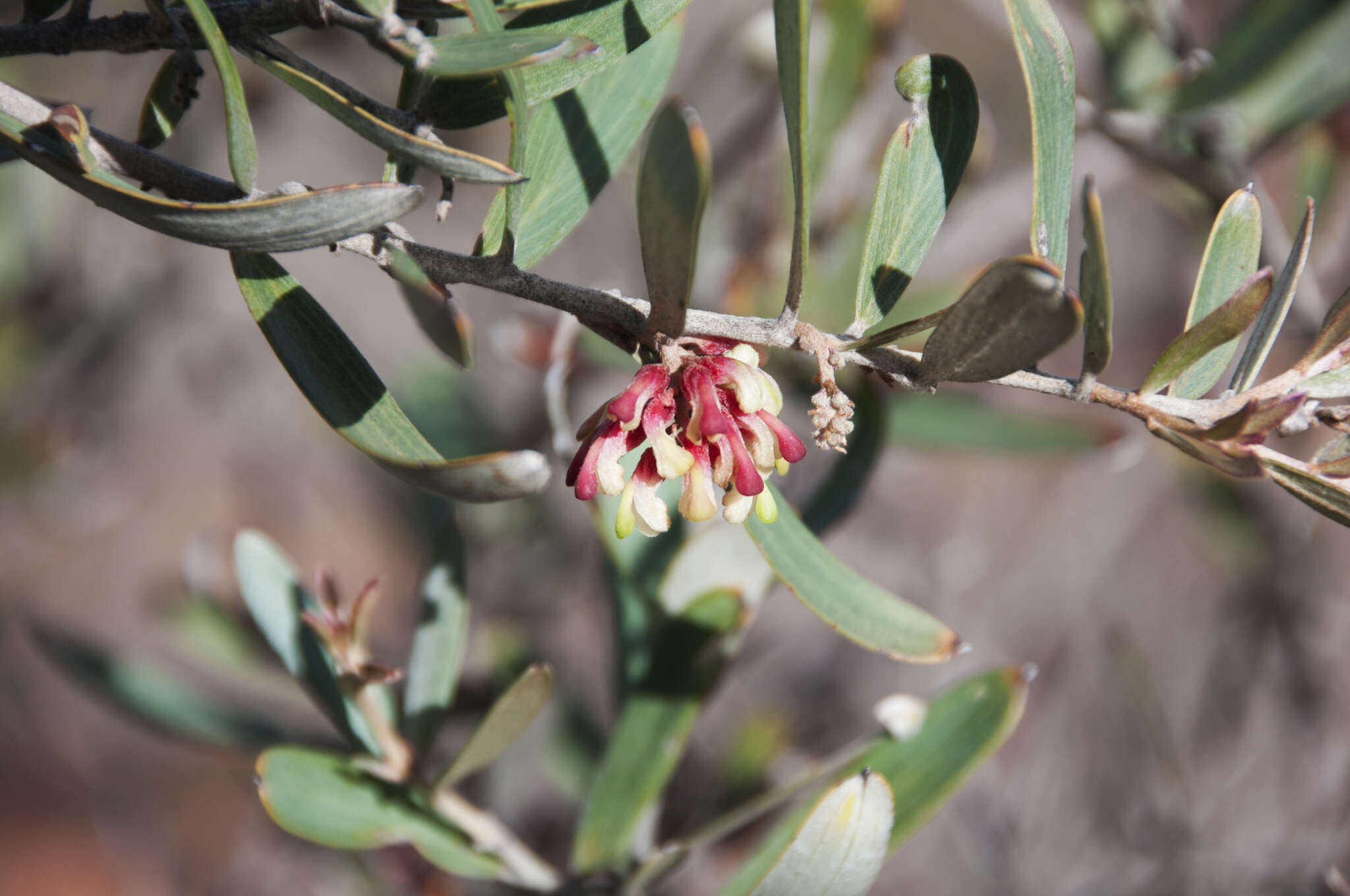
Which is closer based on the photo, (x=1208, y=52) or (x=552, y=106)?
(x=552, y=106)

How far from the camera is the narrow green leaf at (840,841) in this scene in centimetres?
48

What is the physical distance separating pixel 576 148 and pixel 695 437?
20cm

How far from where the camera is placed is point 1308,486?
409mm

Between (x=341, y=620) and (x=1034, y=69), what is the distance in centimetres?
56

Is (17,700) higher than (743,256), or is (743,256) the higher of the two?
(743,256)

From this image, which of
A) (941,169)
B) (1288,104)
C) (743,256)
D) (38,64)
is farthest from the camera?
(38,64)

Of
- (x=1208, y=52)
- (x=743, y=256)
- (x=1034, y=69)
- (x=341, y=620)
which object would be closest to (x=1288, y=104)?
(x=1208, y=52)

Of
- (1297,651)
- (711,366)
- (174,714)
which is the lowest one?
(1297,651)

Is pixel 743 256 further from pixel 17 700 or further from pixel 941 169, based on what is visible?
pixel 17 700

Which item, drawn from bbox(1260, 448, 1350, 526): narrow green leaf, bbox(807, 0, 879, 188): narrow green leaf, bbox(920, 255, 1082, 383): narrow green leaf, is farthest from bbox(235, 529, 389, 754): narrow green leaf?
bbox(807, 0, 879, 188): narrow green leaf

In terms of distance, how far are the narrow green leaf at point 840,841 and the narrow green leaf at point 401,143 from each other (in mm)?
377

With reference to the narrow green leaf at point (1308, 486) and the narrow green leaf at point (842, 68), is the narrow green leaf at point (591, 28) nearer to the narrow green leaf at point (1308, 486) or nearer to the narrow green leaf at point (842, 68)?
the narrow green leaf at point (1308, 486)

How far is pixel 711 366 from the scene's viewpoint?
1.32 ft

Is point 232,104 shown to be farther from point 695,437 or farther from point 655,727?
point 655,727
